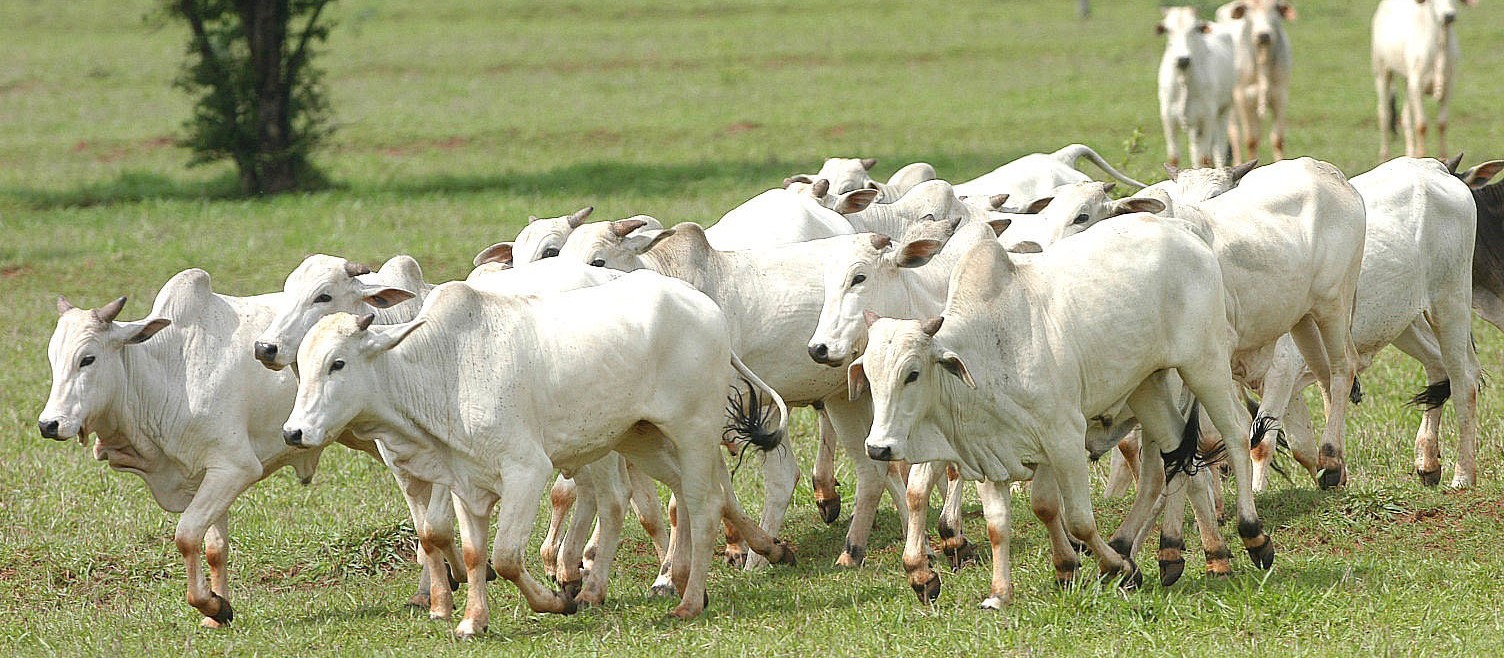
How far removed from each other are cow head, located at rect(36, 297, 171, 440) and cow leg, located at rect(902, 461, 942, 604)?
2.86 meters

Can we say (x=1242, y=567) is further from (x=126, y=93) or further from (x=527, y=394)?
(x=126, y=93)

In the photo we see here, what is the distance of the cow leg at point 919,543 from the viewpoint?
22.1 ft

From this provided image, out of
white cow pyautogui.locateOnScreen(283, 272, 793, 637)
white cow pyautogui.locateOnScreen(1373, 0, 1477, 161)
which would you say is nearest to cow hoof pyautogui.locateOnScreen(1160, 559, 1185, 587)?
white cow pyautogui.locateOnScreen(283, 272, 793, 637)

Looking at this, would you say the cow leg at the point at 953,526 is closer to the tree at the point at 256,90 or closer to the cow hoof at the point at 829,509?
the cow hoof at the point at 829,509

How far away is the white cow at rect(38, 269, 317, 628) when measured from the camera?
705cm

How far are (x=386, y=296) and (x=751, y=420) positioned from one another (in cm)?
146

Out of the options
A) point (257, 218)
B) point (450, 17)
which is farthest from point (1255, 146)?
point (450, 17)

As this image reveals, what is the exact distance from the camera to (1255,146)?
18.9 metres

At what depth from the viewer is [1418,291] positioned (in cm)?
877

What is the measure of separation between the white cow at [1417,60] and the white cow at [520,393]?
12.3 m

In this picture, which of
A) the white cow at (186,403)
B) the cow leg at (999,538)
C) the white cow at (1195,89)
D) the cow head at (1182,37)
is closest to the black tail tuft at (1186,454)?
the cow leg at (999,538)

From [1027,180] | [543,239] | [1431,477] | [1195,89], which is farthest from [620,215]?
[1431,477]

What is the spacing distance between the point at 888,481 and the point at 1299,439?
2.32 metres

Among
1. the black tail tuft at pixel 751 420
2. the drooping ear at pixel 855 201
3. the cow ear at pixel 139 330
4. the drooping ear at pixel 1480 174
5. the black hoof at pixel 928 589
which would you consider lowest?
the black hoof at pixel 928 589
